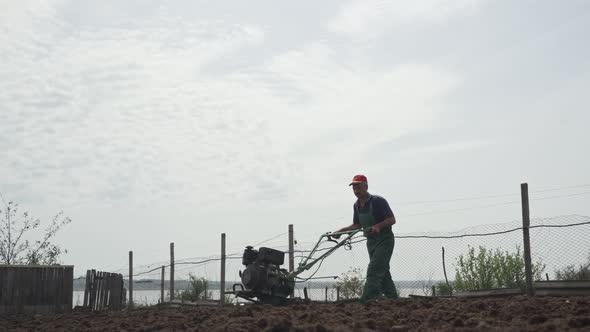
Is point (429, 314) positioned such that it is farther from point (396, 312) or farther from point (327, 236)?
point (327, 236)

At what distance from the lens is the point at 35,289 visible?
49.6ft

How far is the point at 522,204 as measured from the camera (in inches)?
407

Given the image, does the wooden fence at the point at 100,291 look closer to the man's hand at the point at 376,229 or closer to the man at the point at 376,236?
the man at the point at 376,236

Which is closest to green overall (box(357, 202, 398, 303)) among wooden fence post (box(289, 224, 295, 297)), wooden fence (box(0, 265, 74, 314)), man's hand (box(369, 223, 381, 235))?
man's hand (box(369, 223, 381, 235))

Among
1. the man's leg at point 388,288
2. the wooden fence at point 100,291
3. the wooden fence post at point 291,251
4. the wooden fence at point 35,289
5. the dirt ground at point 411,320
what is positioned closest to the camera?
the dirt ground at point 411,320

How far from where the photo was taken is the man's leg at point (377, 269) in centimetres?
933

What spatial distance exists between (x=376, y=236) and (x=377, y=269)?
452mm

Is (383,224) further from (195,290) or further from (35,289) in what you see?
(195,290)

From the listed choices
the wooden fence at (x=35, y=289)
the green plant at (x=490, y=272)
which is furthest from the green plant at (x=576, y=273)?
the wooden fence at (x=35, y=289)

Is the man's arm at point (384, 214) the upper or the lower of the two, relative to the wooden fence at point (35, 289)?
upper

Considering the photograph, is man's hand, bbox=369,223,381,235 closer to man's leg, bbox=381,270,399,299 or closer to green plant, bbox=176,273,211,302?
man's leg, bbox=381,270,399,299

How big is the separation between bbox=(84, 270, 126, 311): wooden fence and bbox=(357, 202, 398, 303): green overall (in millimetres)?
9904

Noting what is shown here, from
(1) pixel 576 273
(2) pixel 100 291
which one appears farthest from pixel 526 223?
(2) pixel 100 291

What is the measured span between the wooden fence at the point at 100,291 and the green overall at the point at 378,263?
32.5 ft
